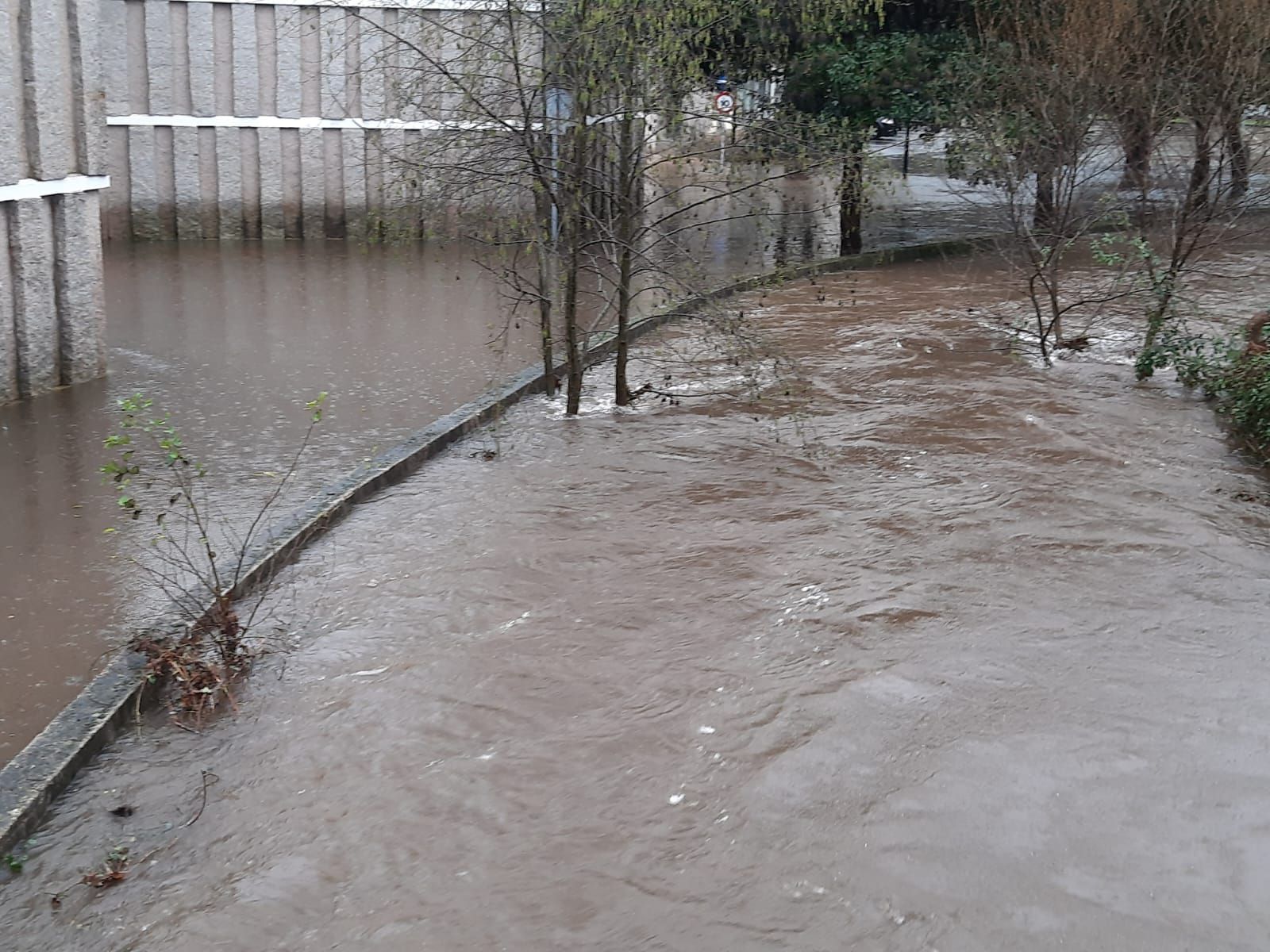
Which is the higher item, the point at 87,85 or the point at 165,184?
the point at 87,85

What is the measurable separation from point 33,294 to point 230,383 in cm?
165

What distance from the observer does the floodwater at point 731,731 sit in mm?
4438

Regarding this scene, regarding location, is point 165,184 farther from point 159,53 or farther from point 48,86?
point 48,86

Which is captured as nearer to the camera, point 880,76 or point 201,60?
point 880,76

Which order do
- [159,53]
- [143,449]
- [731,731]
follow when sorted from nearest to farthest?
[731,731] < [143,449] < [159,53]

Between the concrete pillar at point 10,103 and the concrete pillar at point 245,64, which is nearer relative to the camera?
the concrete pillar at point 10,103

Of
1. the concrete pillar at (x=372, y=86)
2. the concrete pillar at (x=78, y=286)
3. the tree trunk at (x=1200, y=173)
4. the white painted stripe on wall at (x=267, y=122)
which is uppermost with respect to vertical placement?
the concrete pillar at (x=372, y=86)

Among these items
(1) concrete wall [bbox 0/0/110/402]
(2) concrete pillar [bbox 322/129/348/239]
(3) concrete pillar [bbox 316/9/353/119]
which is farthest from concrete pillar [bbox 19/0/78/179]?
(2) concrete pillar [bbox 322/129/348/239]

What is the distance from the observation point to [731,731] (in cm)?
561

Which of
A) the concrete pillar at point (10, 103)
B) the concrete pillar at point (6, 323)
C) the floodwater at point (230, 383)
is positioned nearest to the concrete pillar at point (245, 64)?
the floodwater at point (230, 383)

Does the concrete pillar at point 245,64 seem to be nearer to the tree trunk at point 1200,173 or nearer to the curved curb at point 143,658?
the curved curb at point 143,658

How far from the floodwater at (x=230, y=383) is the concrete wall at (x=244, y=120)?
655mm

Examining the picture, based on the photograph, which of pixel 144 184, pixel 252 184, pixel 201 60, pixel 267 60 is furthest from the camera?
pixel 252 184

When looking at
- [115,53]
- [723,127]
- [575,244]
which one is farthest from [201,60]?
[723,127]
